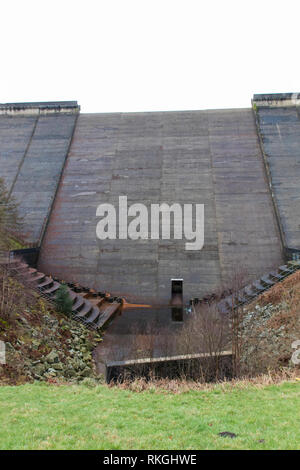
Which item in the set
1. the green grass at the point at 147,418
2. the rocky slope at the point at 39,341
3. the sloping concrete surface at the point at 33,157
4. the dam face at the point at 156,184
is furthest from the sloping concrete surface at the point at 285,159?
the green grass at the point at 147,418

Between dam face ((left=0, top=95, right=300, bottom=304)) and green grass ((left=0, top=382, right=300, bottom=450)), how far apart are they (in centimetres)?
1263

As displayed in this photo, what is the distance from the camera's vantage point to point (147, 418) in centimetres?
567

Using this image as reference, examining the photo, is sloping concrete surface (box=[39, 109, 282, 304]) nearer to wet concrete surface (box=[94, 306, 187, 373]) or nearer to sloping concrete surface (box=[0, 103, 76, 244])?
sloping concrete surface (box=[0, 103, 76, 244])

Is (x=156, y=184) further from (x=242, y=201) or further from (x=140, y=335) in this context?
(x=140, y=335)

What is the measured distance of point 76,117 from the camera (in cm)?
3275

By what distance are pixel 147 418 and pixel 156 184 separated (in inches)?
825

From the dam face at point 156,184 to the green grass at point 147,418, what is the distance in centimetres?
1263

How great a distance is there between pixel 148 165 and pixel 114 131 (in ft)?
19.2

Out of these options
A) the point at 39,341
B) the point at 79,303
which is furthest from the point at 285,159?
the point at 39,341

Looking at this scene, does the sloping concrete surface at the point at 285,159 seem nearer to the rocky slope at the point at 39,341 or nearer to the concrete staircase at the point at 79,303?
the concrete staircase at the point at 79,303

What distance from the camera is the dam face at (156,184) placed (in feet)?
69.3
